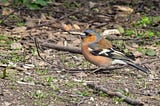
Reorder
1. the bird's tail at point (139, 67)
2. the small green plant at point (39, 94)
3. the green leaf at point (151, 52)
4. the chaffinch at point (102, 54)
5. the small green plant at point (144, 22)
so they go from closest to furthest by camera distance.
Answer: the small green plant at point (39, 94) → the bird's tail at point (139, 67) → the chaffinch at point (102, 54) → the green leaf at point (151, 52) → the small green plant at point (144, 22)

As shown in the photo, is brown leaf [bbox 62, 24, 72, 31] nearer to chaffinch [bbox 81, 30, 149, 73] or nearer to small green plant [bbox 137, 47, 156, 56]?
small green plant [bbox 137, 47, 156, 56]

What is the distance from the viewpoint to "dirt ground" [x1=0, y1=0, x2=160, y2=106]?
28.7 ft

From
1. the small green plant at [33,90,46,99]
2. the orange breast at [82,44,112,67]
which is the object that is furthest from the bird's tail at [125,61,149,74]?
the small green plant at [33,90,46,99]

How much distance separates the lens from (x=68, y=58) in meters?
11.1

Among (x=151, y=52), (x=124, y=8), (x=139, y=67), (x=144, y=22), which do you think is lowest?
(x=151, y=52)

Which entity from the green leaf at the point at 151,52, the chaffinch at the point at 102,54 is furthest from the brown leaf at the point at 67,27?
the chaffinch at the point at 102,54

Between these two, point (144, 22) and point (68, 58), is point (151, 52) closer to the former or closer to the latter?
point (68, 58)

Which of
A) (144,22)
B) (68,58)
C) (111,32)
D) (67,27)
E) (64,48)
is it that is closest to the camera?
(68,58)

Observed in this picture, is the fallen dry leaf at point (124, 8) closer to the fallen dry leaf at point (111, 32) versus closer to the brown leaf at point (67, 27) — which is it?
the fallen dry leaf at point (111, 32)

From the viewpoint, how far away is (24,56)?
10.9 m

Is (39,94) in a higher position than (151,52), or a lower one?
higher

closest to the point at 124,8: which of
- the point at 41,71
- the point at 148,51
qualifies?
the point at 148,51

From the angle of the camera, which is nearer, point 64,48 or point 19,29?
point 64,48

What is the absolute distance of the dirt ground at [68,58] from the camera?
344 inches
